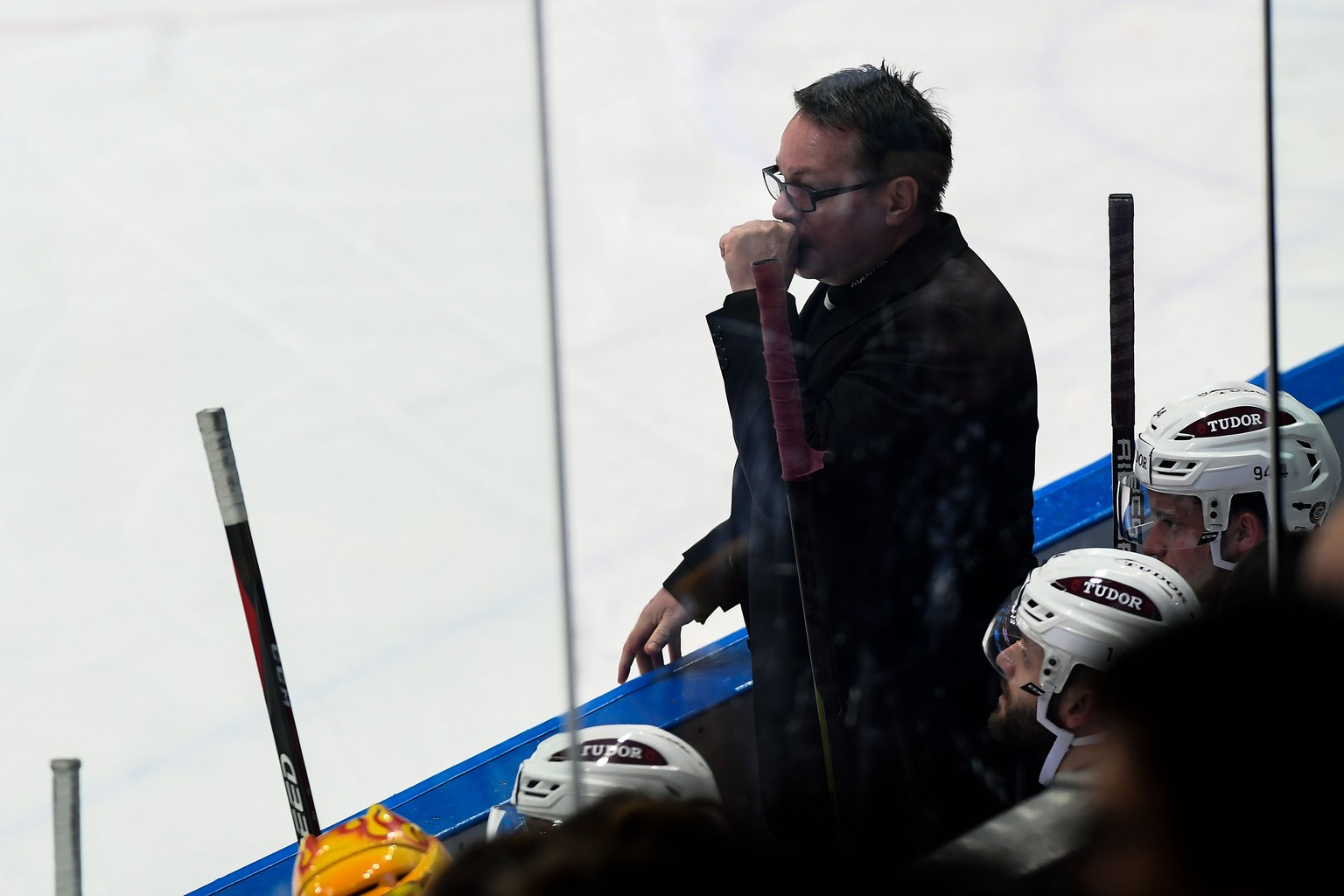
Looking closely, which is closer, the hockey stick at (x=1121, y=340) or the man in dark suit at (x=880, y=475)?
the man in dark suit at (x=880, y=475)

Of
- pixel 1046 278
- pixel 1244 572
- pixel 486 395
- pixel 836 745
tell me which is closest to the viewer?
pixel 1244 572

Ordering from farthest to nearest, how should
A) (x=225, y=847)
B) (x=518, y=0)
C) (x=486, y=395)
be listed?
(x=518, y=0), (x=486, y=395), (x=225, y=847)

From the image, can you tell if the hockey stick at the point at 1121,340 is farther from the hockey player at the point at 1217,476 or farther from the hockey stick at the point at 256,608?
the hockey stick at the point at 256,608

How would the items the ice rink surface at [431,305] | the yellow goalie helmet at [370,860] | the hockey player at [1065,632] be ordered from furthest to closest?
the ice rink surface at [431,305]
the hockey player at [1065,632]
the yellow goalie helmet at [370,860]

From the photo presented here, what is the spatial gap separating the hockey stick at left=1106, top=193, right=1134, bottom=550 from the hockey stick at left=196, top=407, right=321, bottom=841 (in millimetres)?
776

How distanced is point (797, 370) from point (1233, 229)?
0.54 meters

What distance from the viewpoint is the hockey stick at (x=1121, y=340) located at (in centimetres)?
129

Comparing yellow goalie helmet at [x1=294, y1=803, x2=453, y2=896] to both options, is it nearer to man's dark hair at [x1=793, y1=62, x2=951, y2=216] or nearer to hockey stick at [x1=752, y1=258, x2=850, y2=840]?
hockey stick at [x1=752, y1=258, x2=850, y2=840]

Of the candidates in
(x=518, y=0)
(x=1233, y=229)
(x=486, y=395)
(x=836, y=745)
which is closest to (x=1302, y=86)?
(x=1233, y=229)

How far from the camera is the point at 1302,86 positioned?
1.20 metres

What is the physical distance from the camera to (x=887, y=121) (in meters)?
1.10

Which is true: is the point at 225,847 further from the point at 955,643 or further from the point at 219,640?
the point at 955,643

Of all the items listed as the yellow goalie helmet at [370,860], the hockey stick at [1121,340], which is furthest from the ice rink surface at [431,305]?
the yellow goalie helmet at [370,860]

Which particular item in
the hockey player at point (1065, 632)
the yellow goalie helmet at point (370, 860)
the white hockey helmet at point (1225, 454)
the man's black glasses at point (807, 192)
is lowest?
the yellow goalie helmet at point (370, 860)
